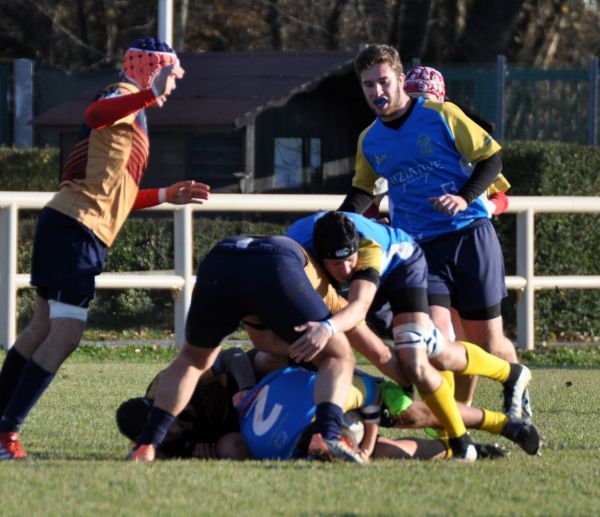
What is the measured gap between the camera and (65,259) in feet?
23.0

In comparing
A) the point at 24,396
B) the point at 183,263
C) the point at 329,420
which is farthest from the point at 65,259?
the point at 183,263

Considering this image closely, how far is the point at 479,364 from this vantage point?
7.22 m

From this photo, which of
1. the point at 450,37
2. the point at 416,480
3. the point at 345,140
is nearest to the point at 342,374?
the point at 416,480

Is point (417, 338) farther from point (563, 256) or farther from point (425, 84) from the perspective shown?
point (563, 256)

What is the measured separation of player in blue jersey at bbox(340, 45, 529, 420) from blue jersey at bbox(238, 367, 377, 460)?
101 cm

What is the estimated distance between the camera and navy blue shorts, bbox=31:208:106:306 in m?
6.98

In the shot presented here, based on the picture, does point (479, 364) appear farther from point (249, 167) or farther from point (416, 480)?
point (249, 167)

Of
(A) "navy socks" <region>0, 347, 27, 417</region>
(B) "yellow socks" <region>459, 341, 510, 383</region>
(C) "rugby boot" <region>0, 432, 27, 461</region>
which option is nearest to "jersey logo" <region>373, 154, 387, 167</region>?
(B) "yellow socks" <region>459, 341, 510, 383</region>

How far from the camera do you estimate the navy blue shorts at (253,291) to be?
255 inches

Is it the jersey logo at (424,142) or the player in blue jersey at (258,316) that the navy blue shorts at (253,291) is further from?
the jersey logo at (424,142)

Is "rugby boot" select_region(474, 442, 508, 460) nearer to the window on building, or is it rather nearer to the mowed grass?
the mowed grass

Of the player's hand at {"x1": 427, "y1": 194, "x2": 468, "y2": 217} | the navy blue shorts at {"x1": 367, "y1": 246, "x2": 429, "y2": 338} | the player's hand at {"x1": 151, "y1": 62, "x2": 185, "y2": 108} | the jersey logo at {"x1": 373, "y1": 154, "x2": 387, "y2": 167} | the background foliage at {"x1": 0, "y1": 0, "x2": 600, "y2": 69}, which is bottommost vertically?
the navy blue shorts at {"x1": 367, "y1": 246, "x2": 429, "y2": 338}

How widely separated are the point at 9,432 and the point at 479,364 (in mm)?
2204

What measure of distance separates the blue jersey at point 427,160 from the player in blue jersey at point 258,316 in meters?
1.35
